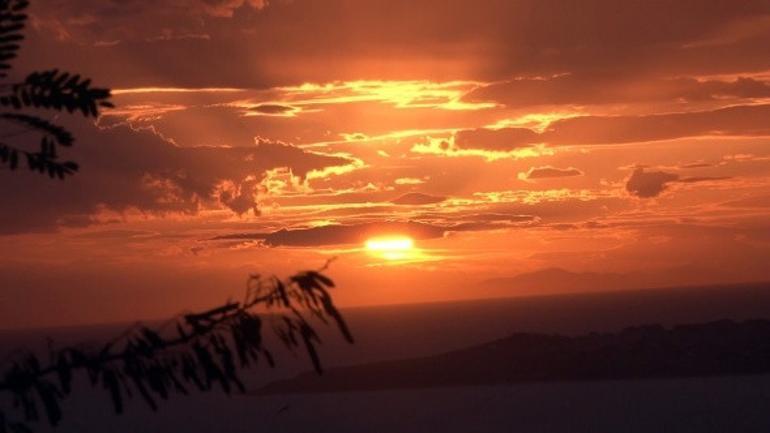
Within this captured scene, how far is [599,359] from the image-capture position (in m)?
70.9

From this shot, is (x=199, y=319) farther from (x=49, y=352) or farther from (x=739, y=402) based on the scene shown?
(x=739, y=402)

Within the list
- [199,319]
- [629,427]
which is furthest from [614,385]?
[199,319]

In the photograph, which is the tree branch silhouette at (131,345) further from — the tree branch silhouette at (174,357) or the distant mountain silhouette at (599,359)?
the distant mountain silhouette at (599,359)

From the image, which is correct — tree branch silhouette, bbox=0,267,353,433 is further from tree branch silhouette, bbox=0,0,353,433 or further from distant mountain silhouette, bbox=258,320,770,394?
distant mountain silhouette, bbox=258,320,770,394

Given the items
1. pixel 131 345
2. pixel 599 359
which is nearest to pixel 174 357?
pixel 131 345

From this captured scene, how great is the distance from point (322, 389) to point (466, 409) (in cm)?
1882

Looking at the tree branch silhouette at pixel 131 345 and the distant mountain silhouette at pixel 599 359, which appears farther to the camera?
the distant mountain silhouette at pixel 599 359

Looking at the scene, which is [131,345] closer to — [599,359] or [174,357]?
[174,357]

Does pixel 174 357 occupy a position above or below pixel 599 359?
above

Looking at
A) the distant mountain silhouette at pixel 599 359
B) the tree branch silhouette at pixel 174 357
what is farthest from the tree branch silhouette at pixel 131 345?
the distant mountain silhouette at pixel 599 359

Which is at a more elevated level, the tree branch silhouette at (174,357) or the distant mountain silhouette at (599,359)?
the tree branch silhouette at (174,357)

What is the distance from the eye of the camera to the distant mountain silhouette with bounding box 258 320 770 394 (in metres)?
69.7

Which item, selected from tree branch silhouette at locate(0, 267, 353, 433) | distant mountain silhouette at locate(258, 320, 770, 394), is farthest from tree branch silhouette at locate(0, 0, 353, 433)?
distant mountain silhouette at locate(258, 320, 770, 394)

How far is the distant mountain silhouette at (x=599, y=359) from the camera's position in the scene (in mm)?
69688
